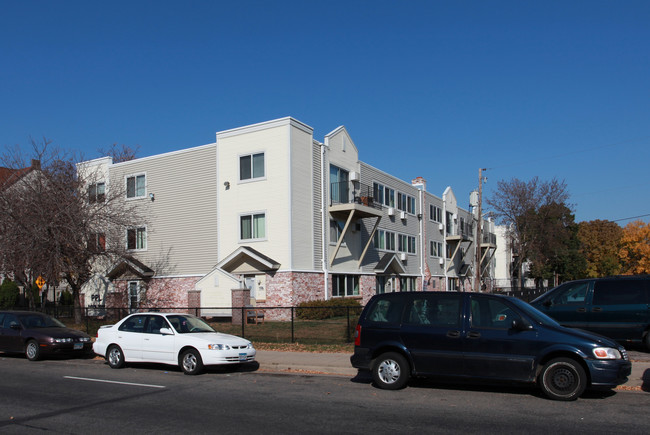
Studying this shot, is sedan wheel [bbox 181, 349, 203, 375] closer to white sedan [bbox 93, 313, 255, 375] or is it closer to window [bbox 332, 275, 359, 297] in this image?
white sedan [bbox 93, 313, 255, 375]

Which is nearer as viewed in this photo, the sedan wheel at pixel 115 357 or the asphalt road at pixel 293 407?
the asphalt road at pixel 293 407

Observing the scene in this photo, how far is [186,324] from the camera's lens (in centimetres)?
1390

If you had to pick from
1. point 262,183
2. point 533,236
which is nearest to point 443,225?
point 533,236

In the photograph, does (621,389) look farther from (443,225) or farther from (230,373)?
(443,225)

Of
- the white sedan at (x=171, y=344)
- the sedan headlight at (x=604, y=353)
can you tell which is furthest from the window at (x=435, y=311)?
the white sedan at (x=171, y=344)

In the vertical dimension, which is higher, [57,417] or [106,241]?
[106,241]

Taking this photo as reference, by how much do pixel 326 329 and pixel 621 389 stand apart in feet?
33.0

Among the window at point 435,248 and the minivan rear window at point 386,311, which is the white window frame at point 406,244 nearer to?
the window at point 435,248

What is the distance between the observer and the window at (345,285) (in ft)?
102

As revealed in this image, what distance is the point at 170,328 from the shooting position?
44.1 feet

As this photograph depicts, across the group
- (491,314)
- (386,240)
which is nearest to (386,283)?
(386,240)

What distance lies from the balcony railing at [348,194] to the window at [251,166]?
4514 millimetres

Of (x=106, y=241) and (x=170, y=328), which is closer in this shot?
(x=170, y=328)

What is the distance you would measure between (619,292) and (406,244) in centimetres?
2833
